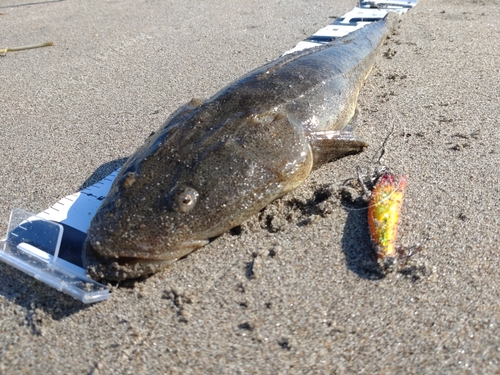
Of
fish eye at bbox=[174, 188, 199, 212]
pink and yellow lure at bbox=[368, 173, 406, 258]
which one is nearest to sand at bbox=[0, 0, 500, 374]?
pink and yellow lure at bbox=[368, 173, 406, 258]

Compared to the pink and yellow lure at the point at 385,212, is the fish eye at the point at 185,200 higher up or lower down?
higher up

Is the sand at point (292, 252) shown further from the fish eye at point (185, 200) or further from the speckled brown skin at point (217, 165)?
the fish eye at point (185, 200)

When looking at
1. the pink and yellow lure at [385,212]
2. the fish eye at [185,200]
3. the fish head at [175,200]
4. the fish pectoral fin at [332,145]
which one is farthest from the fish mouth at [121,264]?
the fish pectoral fin at [332,145]

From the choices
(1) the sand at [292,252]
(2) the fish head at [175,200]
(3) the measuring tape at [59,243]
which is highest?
(2) the fish head at [175,200]

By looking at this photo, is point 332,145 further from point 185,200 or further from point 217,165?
point 185,200

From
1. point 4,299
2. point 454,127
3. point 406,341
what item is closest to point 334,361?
point 406,341

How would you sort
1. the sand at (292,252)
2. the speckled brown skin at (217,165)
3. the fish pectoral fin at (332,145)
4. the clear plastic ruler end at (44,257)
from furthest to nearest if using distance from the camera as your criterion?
the fish pectoral fin at (332,145)
the speckled brown skin at (217,165)
the clear plastic ruler end at (44,257)
the sand at (292,252)

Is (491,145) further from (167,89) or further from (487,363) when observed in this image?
(167,89)
